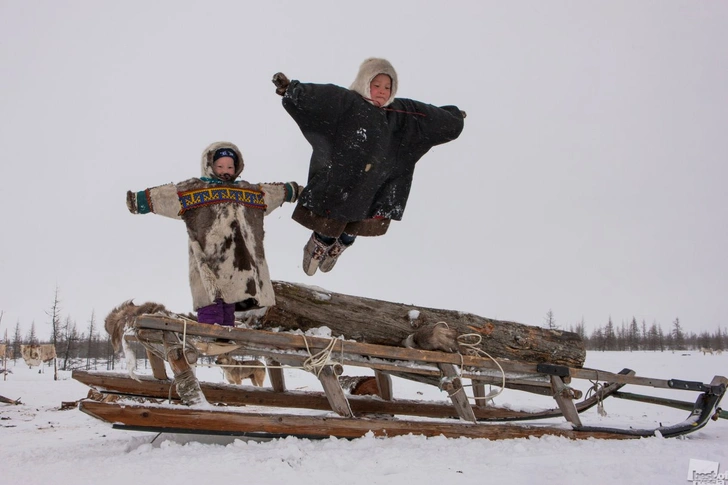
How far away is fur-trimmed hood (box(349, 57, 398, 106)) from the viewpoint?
15.3ft

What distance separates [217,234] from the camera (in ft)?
14.6

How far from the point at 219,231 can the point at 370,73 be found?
2.06 metres

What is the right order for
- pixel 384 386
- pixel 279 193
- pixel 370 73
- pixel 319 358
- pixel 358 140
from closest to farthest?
pixel 319 358 → pixel 358 140 → pixel 370 73 → pixel 279 193 → pixel 384 386

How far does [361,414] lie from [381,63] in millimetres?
3864

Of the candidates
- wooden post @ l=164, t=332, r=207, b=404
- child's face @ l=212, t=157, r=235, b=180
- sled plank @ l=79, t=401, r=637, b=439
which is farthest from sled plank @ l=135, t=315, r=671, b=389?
child's face @ l=212, t=157, r=235, b=180

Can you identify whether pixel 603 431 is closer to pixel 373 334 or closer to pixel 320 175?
pixel 373 334

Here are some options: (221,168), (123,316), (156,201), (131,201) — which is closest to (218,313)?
(123,316)

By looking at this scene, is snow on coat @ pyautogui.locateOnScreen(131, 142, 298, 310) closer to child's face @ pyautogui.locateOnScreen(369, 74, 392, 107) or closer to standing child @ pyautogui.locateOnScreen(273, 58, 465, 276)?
standing child @ pyautogui.locateOnScreen(273, 58, 465, 276)

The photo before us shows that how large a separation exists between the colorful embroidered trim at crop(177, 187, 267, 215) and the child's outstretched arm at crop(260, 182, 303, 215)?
5.2 inches

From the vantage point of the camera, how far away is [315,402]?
224 inches

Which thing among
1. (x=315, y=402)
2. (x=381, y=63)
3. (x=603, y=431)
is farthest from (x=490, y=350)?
(x=381, y=63)

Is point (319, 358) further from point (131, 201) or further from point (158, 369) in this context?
point (131, 201)

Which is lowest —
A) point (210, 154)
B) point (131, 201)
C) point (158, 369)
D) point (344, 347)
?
point (158, 369)

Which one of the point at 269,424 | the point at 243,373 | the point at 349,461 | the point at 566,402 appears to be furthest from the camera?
the point at 243,373
